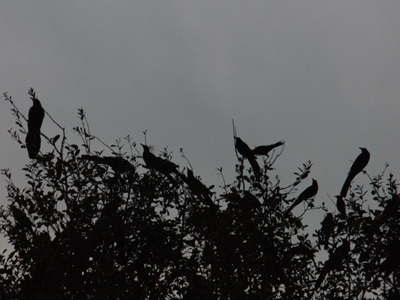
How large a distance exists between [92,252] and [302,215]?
3.49 metres

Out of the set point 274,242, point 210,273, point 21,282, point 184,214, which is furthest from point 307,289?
point 21,282

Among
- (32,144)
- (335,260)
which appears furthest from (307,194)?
(32,144)

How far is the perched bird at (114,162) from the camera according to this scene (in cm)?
783

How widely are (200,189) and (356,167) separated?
3.64m

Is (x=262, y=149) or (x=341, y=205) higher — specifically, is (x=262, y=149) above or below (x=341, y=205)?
above

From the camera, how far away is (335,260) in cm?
747

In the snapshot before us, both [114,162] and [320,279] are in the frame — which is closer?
[320,279]

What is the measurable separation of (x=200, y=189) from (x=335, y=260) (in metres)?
2.44

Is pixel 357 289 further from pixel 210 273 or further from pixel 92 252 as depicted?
pixel 92 252

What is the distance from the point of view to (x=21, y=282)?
21.7ft

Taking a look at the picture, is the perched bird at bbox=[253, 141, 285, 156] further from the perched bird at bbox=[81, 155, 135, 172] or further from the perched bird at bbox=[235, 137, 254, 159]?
the perched bird at bbox=[81, 155, 135, 172]

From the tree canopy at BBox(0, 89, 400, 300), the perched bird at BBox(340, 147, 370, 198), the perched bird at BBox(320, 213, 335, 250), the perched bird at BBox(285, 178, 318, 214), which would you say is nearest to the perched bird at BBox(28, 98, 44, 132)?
the tree canopy at BBox(0, 89, 400, 300)

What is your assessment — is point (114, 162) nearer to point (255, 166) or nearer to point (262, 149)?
point (255, 166)

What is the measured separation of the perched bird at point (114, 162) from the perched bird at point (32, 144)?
Result: 0.75 metres
